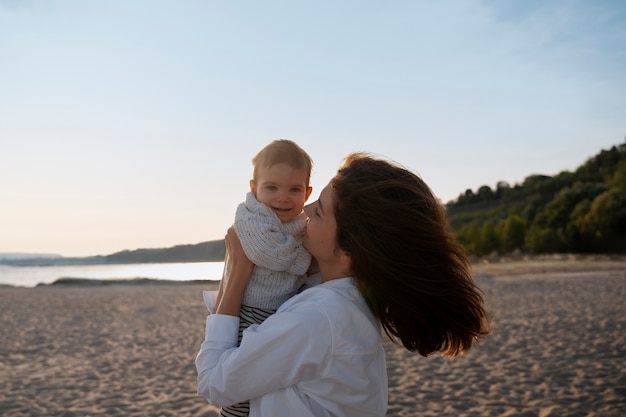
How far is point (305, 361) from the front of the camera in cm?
143

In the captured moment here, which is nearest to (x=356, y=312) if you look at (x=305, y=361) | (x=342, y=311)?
(x=342, y=311)

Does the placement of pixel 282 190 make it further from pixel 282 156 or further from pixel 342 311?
pixel 342 311

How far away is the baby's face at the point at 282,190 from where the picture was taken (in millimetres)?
1964

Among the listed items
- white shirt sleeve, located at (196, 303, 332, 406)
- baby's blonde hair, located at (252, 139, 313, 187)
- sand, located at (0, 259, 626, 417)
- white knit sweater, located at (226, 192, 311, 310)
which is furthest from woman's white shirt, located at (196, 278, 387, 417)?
sand, located at (0, 259, 626, 417)

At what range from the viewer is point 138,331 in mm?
11445

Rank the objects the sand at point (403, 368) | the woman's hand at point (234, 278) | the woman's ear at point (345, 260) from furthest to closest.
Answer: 1. the sand at point (403, 368)
2. the woman's hand at point (234, 278)
3. the woman's ear at point (345, 260)

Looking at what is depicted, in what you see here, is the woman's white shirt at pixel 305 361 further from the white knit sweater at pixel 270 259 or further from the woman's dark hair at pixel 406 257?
the white knit sweater at pixel 270 259

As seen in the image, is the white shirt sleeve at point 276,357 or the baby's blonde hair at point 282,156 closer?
the white shirt sleeve at point 276,357

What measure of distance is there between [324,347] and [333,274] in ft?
0.81

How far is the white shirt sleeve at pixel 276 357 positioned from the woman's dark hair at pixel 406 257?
181 millimetres

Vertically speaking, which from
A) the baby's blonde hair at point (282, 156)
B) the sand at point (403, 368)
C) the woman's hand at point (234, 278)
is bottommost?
the sand at point (403, 368)

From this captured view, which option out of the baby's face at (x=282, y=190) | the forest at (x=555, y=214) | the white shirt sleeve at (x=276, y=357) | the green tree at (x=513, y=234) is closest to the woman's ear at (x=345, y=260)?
the white shirt sleeve at (x=276, y=357)

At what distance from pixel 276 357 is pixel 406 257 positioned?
38 cm

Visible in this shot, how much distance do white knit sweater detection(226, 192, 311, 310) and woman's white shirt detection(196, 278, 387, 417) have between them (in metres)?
0.26
